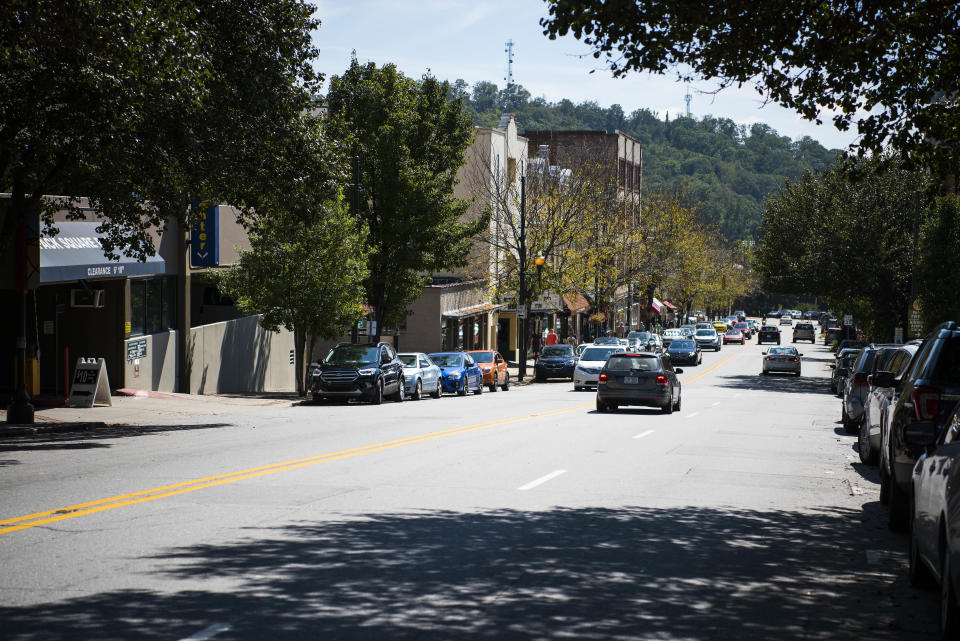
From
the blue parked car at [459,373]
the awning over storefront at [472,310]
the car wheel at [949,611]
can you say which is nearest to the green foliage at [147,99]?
the car wheel at [949,611]

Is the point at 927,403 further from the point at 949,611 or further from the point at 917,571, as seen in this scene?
the point at 949,611

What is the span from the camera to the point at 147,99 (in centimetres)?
1878

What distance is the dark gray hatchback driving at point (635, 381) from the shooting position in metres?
27.6

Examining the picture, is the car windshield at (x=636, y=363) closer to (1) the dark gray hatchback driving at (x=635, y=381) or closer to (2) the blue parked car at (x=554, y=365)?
(1) the dark gray hatchback driving at (x=635, y=381)

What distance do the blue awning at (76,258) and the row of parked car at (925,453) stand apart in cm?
1719

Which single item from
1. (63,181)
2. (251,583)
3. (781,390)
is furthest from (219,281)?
(251,583)

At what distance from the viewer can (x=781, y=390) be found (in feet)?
147

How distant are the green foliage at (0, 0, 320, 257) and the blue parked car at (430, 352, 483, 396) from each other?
1597 centimetres

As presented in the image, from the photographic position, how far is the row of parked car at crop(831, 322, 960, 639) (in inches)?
243

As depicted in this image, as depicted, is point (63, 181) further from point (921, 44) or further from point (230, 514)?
point (921, 44)

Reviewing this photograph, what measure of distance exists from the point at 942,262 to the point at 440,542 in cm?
3725

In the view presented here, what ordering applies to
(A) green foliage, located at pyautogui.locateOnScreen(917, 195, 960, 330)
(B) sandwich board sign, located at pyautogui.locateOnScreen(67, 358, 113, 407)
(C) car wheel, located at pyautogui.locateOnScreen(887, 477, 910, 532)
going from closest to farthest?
(C) car wheel, located at pyautogui.locateOnScreen(887, 477, 910, 532) < (B) sandwich board sign, located at pyautogui.locateOnScreen(67, 358, 113, 407) < (A) green foliage, located at pyautogui.locateOnScreen(917, 195, 960, 330)

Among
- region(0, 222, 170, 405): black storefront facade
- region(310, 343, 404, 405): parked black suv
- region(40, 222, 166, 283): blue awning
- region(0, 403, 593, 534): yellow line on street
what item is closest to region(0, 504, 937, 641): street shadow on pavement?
region(0, 403, 593, 534): yellow line on street

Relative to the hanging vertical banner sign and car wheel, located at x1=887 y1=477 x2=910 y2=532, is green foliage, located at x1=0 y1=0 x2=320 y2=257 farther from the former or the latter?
car wheel, located at x1=887 y1=477 x2=910 y2=532
